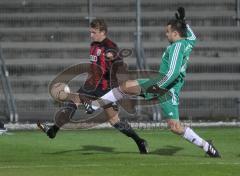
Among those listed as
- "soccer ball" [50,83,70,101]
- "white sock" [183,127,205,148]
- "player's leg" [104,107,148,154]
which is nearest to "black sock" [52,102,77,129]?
"player's leg" [104,107,148,154]

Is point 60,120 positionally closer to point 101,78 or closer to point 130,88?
point 101,78

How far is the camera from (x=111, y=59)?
12.7 m

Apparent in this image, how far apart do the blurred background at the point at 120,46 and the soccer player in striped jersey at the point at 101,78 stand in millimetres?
6005

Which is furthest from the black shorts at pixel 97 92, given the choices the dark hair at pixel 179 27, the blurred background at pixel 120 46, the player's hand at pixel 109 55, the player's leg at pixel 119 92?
the blurred background at pixel 120 46

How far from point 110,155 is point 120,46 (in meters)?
9.29

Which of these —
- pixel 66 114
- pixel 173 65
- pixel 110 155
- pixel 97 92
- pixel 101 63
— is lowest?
pixel 110 155

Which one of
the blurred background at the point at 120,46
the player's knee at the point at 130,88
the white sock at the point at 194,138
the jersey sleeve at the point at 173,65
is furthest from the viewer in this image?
the blurred background at the point at 120,46

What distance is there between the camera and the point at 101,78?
12.9 m

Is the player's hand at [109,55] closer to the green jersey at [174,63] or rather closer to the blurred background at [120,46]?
the green jersey at [174,63]

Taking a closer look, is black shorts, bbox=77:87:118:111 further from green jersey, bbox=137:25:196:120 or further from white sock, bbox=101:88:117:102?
green jersey, bbox=137:25:196:120

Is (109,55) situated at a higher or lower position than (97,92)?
higher

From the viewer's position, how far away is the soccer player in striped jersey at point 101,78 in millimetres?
12500

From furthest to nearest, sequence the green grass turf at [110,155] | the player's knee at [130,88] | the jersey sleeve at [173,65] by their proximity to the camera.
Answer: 1. the player's knee at [130,88]
2. the jersey sleeve at [173,65]
3. the green grass turf at [110,155]

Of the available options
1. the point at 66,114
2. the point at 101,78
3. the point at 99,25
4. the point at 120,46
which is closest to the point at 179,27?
the point at 99,25
